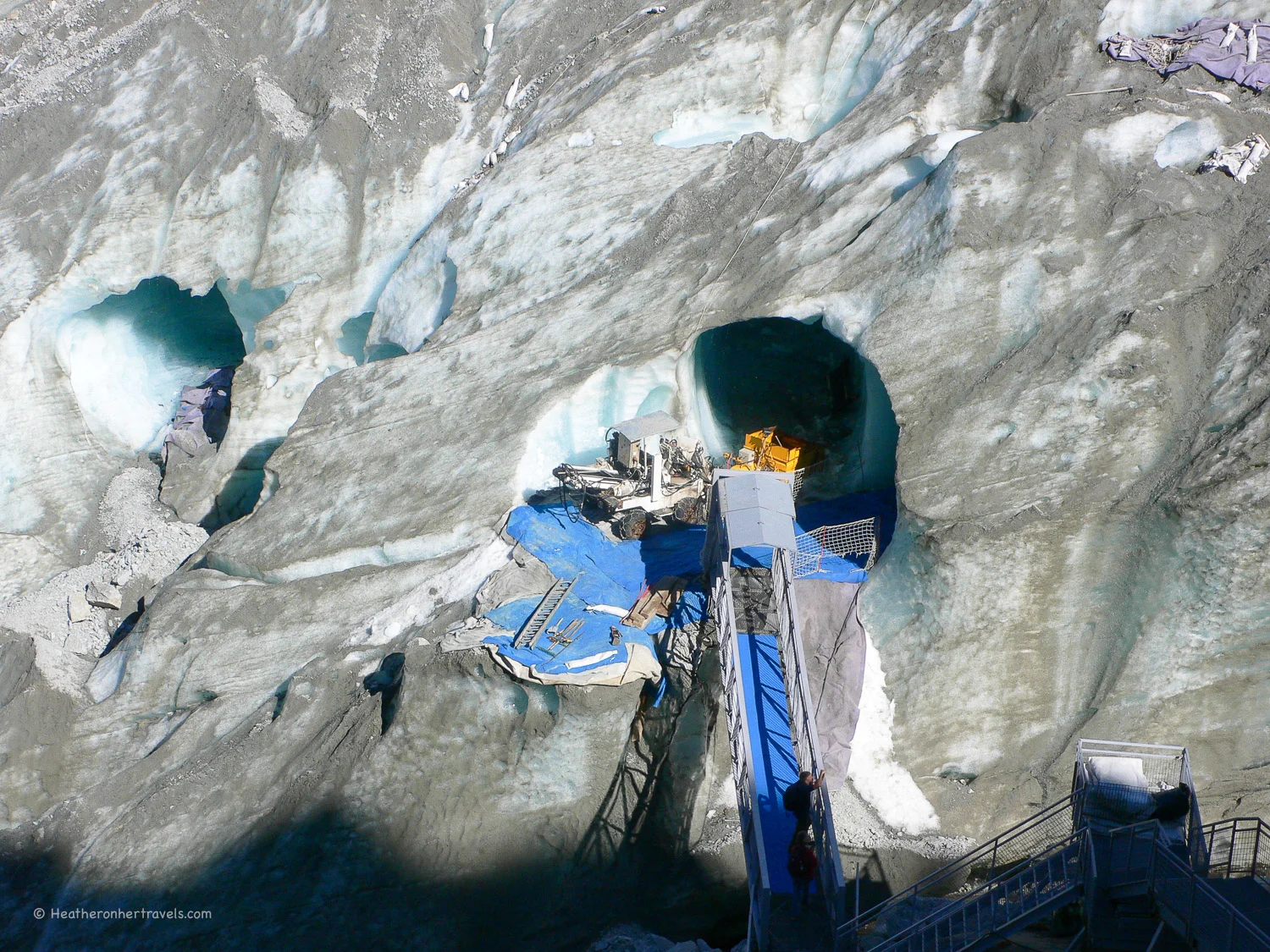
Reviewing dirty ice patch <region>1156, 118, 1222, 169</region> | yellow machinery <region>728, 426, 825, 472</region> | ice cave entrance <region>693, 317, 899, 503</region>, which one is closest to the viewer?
dirty ice patch <region>1156, 118, 1222, 169</region>

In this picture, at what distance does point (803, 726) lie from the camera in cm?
960

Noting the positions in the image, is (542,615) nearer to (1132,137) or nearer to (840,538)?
(840,538)

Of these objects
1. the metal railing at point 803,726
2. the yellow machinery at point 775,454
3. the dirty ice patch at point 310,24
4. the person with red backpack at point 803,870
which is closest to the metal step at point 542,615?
the metal railing at point 803,726

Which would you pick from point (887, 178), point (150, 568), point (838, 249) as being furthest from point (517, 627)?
point (150, 568)

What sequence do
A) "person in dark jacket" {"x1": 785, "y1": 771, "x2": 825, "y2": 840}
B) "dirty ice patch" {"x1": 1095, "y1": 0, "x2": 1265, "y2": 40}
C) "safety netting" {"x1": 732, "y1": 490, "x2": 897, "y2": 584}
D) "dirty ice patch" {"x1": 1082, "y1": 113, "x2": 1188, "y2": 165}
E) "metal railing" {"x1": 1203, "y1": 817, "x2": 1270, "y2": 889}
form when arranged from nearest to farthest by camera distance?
1. "person in dark jacket" {"x1": 785, "y1": 771, "x2": 825, "y2": 840}
2. "metal railing" {"x1": 1203, "y1": 817, "x2": 1270, "y2": 889}
3. "safety netting" {"x1": 732, "y1": 490, "x2": 897, "y2": 584}
4. "dirty ice patch" {"x1": 1082, "y1": 113, "x2": 1188, "y2": 165}
5. "dirty ice patch" {"x1": 1095, "y1": 0, "x2": 1265, "y2": 40}

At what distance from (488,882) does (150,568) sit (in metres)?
10.3

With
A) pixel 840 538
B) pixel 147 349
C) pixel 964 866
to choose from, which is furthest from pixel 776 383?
pixel 147 349

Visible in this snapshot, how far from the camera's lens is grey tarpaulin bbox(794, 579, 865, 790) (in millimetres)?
10734

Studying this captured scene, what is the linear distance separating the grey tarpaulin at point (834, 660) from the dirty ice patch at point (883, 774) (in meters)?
0.12

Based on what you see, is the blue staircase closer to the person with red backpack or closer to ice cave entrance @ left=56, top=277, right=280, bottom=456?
the person with red backpack

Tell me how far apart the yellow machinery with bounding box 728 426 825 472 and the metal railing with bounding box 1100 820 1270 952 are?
264 inches

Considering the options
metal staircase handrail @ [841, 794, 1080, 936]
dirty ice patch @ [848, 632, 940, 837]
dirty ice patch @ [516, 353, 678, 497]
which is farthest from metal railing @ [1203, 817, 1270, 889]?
dirty ice patch @ [516, 353, 678, 497]

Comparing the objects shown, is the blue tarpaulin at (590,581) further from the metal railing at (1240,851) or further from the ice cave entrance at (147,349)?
the ice cave entrance at (147,349)

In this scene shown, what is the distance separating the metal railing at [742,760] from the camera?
8.45m
